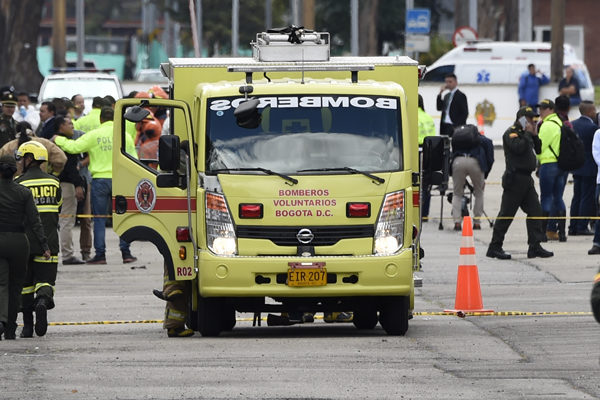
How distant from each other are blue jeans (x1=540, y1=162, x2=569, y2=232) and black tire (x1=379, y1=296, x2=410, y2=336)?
8895 millimetres

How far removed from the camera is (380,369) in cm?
1173

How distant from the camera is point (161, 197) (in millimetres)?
13984

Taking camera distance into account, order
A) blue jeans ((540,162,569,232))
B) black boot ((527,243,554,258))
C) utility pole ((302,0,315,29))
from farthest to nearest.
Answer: utility pole ((302,0,315,29)), blue jeans ((540,162,569,232)), black boot ((527,243,554,258))

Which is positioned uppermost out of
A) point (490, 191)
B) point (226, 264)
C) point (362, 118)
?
point (362, 118)

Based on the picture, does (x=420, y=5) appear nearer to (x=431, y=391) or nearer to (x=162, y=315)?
(x=162, y=315)

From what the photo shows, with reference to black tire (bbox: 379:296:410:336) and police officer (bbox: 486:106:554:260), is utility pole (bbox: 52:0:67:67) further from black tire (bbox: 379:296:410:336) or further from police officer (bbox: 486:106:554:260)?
black tire (bbox: 379:296:410:336)

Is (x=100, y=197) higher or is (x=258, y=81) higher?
(x=258, y=81)

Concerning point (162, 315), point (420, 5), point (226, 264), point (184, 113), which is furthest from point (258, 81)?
point (420, 5)

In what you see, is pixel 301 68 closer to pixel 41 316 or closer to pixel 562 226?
pixel 41 316

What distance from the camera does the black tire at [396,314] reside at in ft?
45.1

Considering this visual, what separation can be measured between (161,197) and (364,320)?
2.13 metres

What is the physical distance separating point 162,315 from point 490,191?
15133mm

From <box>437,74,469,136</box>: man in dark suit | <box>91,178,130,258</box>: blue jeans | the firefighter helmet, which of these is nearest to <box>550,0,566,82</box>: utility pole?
<box>437,74,469,136</box>: man in dark suit

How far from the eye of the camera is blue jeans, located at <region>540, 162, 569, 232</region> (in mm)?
22297
